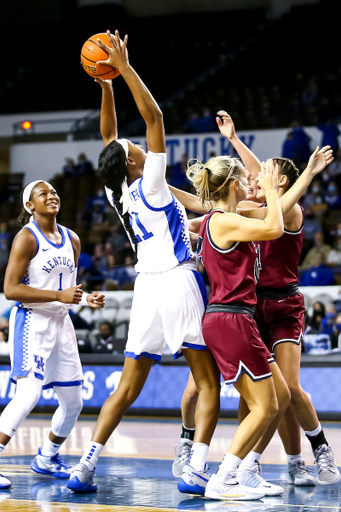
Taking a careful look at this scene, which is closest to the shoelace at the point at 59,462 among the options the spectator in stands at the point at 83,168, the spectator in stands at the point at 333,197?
the spectator in stands at the point at 333,197

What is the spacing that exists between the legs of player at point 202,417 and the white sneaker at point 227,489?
0.16 metres

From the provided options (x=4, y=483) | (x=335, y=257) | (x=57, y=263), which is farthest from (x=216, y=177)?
(x=335, y=257)

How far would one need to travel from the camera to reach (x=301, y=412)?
467 cm

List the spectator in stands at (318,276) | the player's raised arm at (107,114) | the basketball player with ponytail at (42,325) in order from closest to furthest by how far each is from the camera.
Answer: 1. the basketball player with ponytail at (42,325)
2. the player's raised arm at (107,114)
3. the spectator in stands at (318,276)

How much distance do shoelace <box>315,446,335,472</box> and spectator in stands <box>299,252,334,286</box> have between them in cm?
577

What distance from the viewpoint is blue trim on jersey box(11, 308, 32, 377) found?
4.84 meters

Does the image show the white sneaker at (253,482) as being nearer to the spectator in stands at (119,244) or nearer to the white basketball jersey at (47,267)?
the white basketball jersey at (47,267)

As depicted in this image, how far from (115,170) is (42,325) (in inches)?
50.1

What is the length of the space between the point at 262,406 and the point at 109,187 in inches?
68.1

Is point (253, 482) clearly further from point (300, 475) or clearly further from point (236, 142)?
point (236, 142)

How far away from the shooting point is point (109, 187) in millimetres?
4609

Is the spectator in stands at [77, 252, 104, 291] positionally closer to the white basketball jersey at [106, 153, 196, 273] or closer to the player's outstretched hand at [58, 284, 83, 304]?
the player's outstretched hand at [58, 284, 83, 304]

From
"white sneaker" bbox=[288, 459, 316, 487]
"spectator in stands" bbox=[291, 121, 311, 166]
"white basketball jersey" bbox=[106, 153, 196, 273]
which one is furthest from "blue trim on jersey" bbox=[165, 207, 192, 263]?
"spectator in stands" bbox=[291, 121, 311, 166]

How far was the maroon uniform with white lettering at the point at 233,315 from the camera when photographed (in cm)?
409
